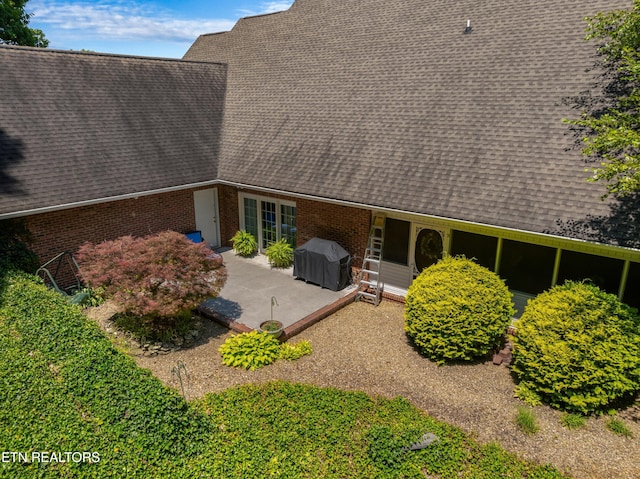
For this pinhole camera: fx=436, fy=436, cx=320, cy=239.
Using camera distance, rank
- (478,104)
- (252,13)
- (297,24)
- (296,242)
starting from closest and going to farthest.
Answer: (478,104), (296,242), (297,24), (252,13)

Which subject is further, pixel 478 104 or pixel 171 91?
pixel 171 91

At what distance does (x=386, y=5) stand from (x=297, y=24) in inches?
152

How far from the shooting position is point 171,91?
15719mm

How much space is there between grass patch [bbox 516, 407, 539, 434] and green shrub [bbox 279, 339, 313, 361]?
4049 millimetres

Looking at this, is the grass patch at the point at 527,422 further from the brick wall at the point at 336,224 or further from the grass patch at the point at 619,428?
the brick wall at the point at 336,224

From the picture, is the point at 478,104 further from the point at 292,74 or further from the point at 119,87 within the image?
the point at 119,87

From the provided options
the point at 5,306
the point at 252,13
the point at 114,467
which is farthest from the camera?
the point at 252,13

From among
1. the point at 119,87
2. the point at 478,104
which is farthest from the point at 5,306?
the point at 478,104

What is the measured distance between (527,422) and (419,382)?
1936 mm

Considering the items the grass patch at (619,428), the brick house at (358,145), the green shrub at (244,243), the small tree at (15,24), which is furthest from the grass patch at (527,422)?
the small tree at (15,24)

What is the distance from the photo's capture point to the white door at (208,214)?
14.7 metres

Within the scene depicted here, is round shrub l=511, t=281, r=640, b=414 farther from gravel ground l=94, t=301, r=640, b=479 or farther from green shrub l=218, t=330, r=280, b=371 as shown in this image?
green shrub l=218, t=330, r=280, b=371

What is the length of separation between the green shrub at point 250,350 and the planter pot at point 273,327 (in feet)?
0.50

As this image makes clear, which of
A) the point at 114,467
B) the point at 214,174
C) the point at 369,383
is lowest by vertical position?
the point at 369,383
